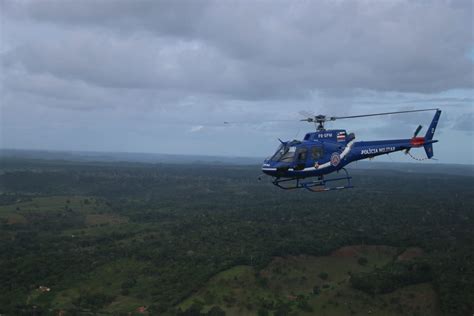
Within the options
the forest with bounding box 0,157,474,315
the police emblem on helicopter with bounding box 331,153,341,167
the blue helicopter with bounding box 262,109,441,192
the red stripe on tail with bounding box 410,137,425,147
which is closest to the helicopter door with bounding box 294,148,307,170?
the blue helicopter with bounding box 262,109,441,192

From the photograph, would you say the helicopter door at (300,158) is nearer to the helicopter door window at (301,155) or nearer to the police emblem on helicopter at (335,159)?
the helicopter door window at (301,155)

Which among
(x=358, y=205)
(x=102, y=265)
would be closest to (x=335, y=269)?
(x=102, y=265)

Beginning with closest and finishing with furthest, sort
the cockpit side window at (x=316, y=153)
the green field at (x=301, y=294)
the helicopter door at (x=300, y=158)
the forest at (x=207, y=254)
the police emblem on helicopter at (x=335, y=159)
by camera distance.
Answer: the helicopter door at (x=300, y=158) → the cockpit side window at (x=316, y=153) → the police emblem on helicopter at (x=335, y=159) → the green field at (x=301, y=294) → the forest at (x=207, y=254)

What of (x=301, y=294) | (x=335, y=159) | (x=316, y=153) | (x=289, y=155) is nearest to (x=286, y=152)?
(x=289, y=155)

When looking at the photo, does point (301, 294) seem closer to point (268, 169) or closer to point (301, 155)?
point (301, 155)

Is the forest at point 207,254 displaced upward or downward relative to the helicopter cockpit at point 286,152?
downward

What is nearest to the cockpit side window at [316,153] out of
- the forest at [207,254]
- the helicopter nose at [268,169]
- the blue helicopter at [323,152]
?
the blue helicopter at [323,152]

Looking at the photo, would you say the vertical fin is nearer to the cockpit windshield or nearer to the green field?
the cockpit windshield

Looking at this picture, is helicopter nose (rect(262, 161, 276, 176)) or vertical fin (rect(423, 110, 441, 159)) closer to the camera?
helicopter nose (rect(262, 161, 276, 176))
